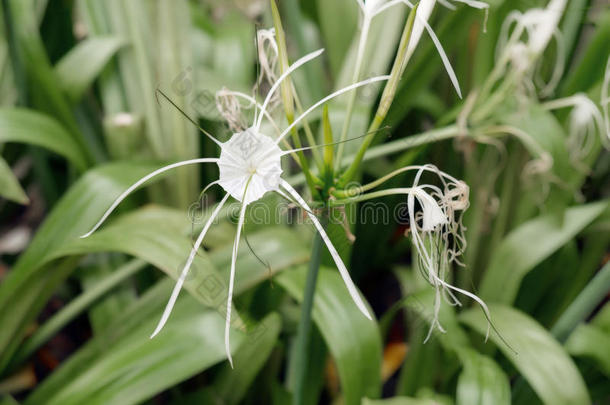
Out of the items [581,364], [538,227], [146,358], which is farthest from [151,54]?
[581,364]

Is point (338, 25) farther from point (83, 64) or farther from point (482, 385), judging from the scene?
point (482, 385)

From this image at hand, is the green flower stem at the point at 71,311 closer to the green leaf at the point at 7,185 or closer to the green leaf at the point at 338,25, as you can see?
the green leaf at the point at 7,185

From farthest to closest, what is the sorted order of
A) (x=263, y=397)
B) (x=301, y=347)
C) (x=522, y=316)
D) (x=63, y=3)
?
1. (x=63, y=3)
2. (x=263, y=397)
3. (x=522, y=316)
4. (x=301, y=347)

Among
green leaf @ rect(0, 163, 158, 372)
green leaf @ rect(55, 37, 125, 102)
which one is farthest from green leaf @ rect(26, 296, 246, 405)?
green leaf @ rect(55, 37, 125, 102)

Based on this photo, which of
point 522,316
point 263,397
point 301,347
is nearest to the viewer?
point 301,347

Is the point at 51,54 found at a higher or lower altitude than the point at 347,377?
higher

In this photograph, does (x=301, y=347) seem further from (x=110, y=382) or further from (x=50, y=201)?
(x=50, y=201)

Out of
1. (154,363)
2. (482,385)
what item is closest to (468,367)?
(482,385)
